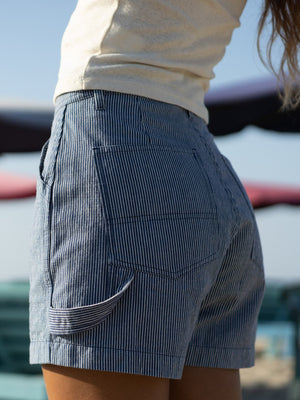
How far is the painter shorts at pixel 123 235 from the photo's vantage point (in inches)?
28.8

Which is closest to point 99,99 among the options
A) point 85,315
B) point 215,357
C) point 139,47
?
point 139,47

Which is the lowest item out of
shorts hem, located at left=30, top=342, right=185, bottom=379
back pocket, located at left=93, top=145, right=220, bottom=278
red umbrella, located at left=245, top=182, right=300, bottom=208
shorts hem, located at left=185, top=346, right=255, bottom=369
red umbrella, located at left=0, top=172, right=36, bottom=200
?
red umbrella, located at left=245, top=182, right=300, bottom=208

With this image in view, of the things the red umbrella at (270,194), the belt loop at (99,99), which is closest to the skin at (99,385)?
the belt loop at (99,99)

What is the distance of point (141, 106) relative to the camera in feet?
2.65

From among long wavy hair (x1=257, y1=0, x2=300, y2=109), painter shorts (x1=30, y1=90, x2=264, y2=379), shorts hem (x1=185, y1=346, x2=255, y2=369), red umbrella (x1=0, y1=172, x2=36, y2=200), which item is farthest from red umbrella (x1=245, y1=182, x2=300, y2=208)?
painter shorts (x1=30, y1=90, x2=264, y2=379)

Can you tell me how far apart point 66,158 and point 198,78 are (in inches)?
9.6

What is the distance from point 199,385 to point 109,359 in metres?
0.24

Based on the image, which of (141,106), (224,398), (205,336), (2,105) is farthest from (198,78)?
(2,105)

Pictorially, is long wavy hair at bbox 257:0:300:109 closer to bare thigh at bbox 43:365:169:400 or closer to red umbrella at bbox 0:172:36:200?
bare thigh at bbox 43:365:169:400

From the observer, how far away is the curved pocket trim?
72cm

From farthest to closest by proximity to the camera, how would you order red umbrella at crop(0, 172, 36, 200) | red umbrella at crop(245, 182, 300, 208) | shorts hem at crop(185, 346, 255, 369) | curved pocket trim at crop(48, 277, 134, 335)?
red umbrella at crop(245, 182, 300, 208) → red umbrella at crop(0, 172, 36, 200) → shorts hem at crop(185, 346, 255, 369) → curved pocket trim at crop(48, 277, 134, 335)

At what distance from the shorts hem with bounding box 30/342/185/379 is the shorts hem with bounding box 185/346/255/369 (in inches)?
5.1

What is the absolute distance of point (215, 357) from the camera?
0.90 m

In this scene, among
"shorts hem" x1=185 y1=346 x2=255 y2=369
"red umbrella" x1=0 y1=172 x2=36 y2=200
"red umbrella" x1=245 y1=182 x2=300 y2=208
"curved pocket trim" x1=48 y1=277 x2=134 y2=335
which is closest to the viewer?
"curved pocket trim" x1=48 y1=277 x2=134 y2=335
